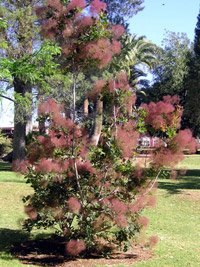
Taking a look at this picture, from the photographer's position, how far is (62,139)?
7746 mm

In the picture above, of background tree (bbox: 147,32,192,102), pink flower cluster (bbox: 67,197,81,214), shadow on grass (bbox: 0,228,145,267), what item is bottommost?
shadow on grass (bbox: 0,228,145,267)

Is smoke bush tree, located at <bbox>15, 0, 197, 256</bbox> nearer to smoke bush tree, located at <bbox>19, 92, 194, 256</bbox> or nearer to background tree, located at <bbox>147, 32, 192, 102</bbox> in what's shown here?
smoke bush tree, located at <bbox>19, 92, 194, 256</bbox>

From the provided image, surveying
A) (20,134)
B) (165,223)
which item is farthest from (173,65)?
(165,223)

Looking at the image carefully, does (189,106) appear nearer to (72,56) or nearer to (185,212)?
(185,212)

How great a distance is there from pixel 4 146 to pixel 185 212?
65.0 ft

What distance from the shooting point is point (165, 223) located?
1183 cm

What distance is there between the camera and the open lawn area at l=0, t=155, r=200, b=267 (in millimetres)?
7996

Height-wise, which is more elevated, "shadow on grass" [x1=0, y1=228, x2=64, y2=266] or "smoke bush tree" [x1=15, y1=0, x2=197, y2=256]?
"smoke bush tree" [x1=15, y1=0, x2=197, y2=256]

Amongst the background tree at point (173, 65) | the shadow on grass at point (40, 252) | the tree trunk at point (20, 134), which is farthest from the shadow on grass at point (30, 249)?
the background tree at point (173, 65)

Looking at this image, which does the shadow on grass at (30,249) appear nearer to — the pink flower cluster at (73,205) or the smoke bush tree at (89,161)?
the smoke bush tree at (89,161)

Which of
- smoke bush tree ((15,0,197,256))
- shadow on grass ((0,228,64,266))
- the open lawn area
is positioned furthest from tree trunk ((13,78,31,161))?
smoke bush tree ((15,0,197,256))

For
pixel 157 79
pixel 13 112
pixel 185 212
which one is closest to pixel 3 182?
pixel 13 112

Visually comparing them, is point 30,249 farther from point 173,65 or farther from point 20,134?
point 173,65

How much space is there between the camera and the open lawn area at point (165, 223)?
8.00 metres
